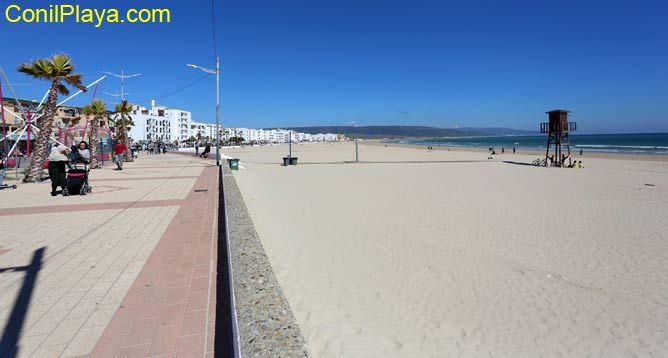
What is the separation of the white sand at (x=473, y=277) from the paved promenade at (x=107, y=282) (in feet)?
3.31

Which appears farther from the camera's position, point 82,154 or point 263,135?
point 263,135

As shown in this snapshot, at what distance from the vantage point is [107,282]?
3.86 metres

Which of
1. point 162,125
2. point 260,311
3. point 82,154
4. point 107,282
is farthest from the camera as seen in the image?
point 162,125

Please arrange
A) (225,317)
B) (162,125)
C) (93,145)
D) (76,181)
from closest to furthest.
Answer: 1. (225,317)
2. (76,181)
3. (93,145)
4. (162,125)

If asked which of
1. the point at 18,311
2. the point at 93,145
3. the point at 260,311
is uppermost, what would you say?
the point at 93,145

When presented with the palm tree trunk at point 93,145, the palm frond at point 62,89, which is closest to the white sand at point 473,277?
the palm frond at point 62,89

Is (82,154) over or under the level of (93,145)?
under

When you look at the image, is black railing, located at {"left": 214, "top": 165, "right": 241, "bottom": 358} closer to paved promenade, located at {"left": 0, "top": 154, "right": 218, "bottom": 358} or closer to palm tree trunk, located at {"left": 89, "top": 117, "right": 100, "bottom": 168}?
paved promenade, located at {"left": 0, "top": 154, "right": 218, "bottom": 358}

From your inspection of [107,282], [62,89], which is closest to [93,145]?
[62,89]

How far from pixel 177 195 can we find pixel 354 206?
15.9ft

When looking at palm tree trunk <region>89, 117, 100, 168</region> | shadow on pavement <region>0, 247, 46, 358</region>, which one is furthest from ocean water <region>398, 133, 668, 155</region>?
shadow on pavement <region>0, 247, 46, 358</region>

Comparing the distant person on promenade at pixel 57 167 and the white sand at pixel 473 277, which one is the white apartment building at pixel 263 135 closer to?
the distant person on promenade at pixel 57 167

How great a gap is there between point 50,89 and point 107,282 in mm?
13592

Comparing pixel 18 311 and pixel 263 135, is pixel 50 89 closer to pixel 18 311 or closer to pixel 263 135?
pixel 18 311
